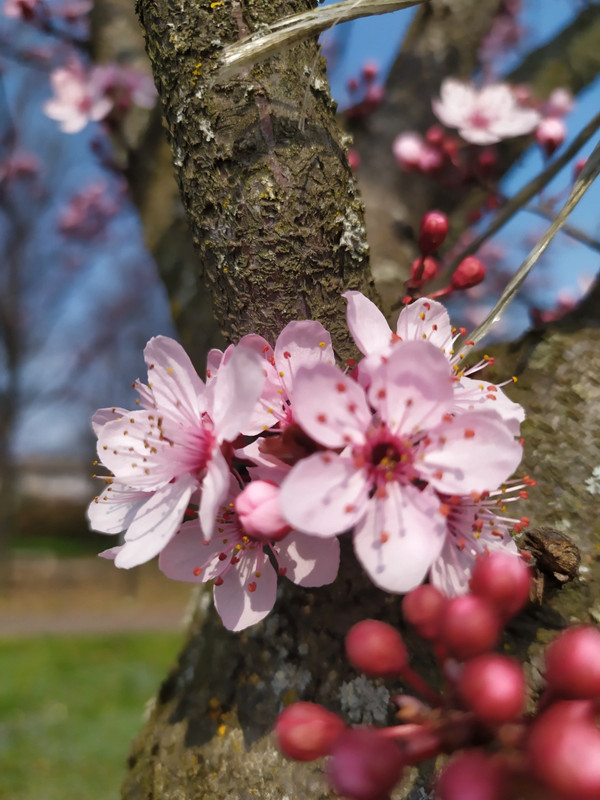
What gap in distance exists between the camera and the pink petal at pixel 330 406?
0.77 metres

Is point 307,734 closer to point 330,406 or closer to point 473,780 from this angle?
point 473,780

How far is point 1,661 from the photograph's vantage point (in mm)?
5895

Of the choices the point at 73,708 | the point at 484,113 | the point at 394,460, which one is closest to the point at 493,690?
the point at 394,460

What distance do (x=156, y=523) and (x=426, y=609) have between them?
0.41 meters

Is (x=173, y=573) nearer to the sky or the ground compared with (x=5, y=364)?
nearer to the ground

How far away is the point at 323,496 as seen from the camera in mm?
740

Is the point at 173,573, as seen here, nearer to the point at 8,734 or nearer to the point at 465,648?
the point at 465,648

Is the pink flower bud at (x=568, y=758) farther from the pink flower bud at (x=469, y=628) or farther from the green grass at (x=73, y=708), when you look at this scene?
the green grass at (x=73, y=708)

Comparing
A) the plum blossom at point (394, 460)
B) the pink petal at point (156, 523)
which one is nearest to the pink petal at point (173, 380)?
the pink petal at point (156, 523)

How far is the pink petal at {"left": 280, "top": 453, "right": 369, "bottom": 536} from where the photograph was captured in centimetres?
72

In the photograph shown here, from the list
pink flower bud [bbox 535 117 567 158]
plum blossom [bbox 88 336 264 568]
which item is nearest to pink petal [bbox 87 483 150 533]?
plum blossom [bbox 88 336 264 568]

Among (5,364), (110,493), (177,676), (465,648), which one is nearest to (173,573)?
(110,493)

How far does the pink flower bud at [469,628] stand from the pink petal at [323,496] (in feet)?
0.52

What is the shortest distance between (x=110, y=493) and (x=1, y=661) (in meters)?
5.99
